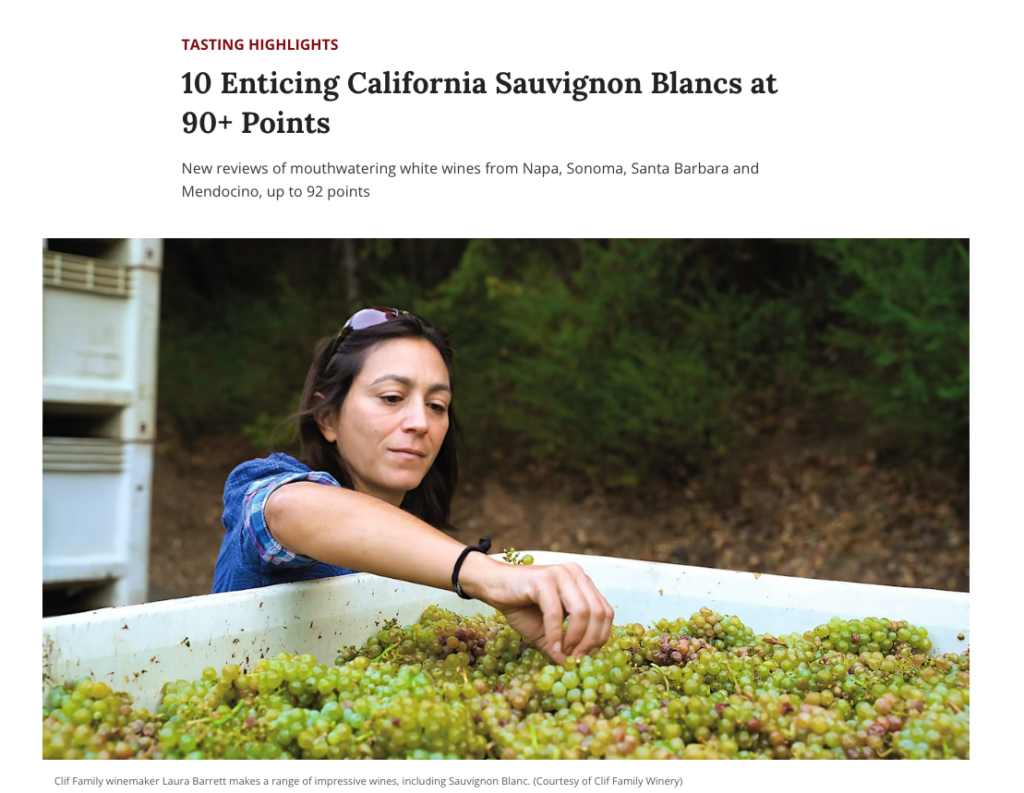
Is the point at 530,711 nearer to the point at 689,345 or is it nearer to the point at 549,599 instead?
the point at 549,599

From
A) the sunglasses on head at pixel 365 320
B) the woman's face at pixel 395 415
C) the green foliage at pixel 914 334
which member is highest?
the green foliage at pixel 914 334

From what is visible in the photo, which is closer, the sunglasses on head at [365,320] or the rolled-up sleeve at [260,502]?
the rolled-up sleeve at [260,502]

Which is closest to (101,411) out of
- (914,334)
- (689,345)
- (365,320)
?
(365,320)

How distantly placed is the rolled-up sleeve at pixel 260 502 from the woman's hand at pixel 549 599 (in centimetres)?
33

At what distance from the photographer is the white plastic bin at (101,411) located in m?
4.32

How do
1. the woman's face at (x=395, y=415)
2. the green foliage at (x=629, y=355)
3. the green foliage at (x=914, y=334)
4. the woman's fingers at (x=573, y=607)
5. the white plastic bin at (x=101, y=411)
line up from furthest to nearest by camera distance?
the green foliage at (x=629, y=355)
the green foliage at (x=914, y=334)
the white plastic bin at (x=101, y=411)
the woman's face at (x=395, y=415)
the woman's fingers at (x=573, y=607)

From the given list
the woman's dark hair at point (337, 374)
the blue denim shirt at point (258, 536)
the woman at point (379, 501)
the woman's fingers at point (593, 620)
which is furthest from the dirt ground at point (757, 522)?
the woman's fingers at point (593, 620)

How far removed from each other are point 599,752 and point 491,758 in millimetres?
143

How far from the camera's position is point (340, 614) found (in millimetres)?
1559

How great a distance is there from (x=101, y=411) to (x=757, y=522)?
12.5ft

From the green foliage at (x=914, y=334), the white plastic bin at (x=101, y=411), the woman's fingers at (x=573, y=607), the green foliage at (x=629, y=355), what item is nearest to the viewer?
the woman's fingers at (x=573, y=607)

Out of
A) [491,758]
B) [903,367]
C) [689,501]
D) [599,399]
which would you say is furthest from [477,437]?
[491,758]

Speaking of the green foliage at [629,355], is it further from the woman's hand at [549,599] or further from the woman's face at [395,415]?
the woman's hand at [549,599]
